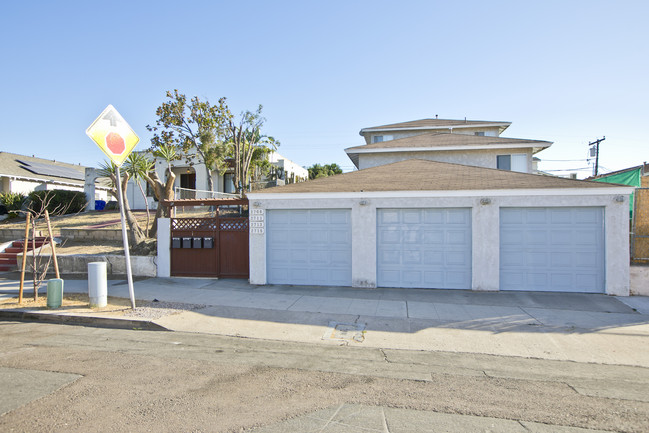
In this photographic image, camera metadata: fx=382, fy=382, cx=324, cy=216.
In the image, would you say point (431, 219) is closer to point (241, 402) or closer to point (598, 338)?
point (598, 338)

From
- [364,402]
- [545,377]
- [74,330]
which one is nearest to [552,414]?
[545,377]

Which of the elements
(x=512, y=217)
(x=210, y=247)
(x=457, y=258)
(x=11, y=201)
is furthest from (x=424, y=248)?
(x=11, y=201)

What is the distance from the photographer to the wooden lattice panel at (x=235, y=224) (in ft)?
39.0

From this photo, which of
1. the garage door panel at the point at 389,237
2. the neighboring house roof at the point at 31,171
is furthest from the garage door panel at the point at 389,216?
the neighboring house roof at the point at 31,171

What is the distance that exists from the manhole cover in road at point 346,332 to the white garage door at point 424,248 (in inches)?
139

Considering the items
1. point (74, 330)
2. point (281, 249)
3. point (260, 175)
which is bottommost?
point (74, 330)

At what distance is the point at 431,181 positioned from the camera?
1107cm

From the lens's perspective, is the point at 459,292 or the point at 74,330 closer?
the point at 74,330

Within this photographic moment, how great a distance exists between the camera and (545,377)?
199 inches

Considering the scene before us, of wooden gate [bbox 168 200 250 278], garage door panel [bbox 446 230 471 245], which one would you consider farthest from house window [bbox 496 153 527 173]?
wooden gate [bbox 168 200 250 278]

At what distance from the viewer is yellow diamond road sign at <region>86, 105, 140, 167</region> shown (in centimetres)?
799

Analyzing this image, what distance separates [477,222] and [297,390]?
24.3ft

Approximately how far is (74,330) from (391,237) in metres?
7.67

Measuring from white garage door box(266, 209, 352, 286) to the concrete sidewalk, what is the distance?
46 cm
